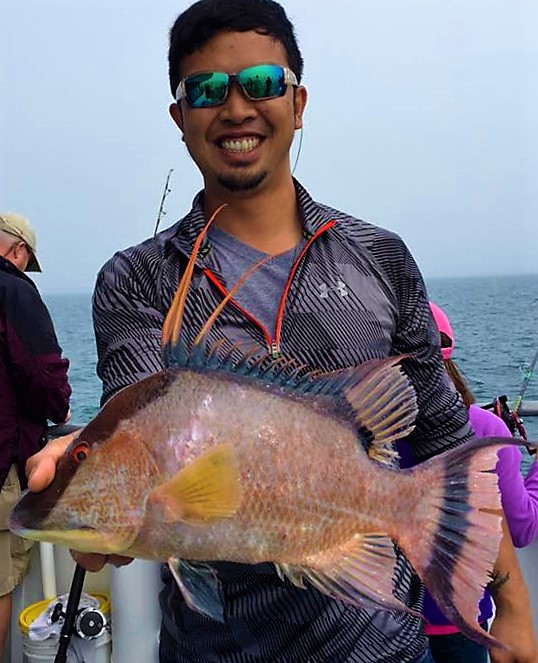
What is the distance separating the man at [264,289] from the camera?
4.47ft

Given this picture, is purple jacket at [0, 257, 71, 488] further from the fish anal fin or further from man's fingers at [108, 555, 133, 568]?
the fish anal fin

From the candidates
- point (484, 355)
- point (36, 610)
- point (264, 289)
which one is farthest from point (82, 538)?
point (484, 355)

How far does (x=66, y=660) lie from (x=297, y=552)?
93.1 inches

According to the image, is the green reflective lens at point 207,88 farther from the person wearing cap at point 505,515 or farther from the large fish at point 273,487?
the person wearing cap at point 505,515

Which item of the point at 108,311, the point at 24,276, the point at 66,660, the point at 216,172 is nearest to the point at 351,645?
the point at 108,311

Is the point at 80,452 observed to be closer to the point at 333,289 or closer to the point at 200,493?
the point at 200,493

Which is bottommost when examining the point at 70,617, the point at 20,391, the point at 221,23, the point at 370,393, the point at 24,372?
the point at 70,617

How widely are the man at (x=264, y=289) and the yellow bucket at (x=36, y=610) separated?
1899mm

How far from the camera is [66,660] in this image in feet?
9.82

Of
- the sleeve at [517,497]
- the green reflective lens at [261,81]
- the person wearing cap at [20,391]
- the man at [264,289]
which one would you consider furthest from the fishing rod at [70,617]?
the green reflective lens at [261,81]

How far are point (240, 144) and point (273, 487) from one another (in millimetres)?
698

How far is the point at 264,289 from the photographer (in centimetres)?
147

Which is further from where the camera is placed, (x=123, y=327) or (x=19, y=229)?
(x=19, y=229)

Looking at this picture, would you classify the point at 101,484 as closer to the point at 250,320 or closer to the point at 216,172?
the point at 250,320
